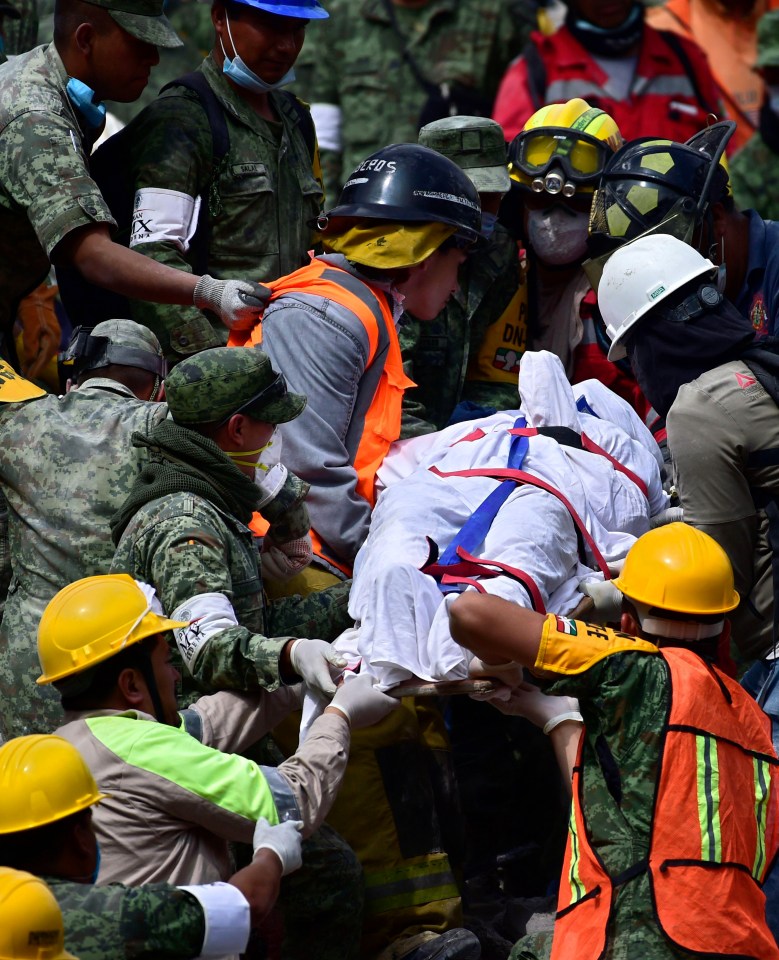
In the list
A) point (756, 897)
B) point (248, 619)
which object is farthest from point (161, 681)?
point (756, 897)

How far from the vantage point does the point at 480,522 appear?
4988 mm

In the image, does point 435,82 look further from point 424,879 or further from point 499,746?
point 424,879

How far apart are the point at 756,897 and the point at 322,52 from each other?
6702 millimetres

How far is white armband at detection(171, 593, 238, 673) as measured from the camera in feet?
13.6

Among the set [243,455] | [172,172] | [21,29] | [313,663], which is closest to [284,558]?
[243,455]

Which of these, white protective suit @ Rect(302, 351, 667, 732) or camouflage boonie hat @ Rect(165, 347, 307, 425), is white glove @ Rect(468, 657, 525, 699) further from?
camouflage boonie hat @ Rect(165, 347, 307, 425)

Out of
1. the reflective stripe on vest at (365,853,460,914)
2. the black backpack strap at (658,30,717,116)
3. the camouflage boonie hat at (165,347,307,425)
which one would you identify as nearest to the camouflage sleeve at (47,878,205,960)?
the camouflage boonie hat at (165,347,307,425)

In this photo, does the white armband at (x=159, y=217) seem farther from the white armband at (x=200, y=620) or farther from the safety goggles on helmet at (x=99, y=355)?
the white armband at (x=200, y=620)

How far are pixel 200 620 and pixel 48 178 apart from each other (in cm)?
180

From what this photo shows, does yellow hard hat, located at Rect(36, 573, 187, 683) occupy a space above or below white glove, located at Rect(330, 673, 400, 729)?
above

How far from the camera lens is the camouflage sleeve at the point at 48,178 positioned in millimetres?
5250

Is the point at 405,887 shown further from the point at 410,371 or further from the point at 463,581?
the point at 410,371

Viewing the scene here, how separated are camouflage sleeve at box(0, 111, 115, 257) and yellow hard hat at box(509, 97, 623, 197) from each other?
2.04m

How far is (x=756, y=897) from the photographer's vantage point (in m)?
3.83
